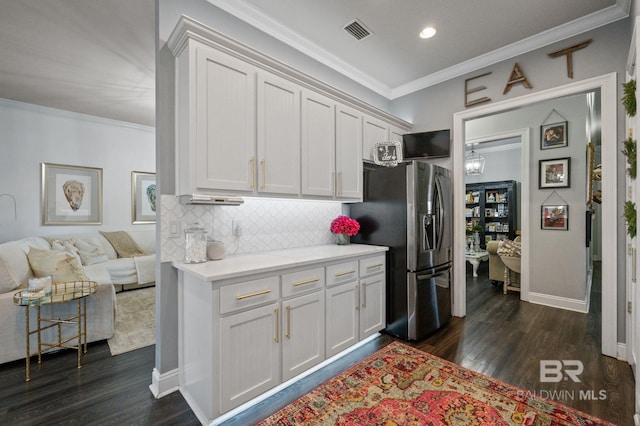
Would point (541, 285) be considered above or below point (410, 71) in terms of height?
below

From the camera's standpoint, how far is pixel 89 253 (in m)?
4.38

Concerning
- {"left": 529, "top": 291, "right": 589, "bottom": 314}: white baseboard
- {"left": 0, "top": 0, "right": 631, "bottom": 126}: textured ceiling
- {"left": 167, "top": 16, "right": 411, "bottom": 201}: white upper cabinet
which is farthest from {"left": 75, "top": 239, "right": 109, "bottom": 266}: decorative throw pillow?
{"left": 529, "top": 291, "right": 589, "bottom": 314}: white baseboard

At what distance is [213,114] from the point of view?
1.96 m

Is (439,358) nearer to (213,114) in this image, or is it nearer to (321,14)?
(213,114)

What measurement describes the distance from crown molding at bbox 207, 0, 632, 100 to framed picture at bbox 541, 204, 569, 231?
2.20 meters

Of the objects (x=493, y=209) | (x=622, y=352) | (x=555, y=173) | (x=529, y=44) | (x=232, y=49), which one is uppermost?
(x=529, y=44)

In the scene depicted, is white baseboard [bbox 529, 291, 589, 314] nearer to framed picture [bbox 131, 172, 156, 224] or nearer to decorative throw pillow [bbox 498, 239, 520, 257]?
decorative throw pillow [bbox 498, 239, 520, 257]

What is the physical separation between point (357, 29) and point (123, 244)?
5090 millimetres

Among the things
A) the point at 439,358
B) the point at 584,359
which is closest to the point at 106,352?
the point at 439,358

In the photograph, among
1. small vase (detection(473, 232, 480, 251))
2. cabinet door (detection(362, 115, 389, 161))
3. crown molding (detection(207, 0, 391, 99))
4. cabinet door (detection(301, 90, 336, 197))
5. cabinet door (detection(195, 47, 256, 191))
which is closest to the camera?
cabinet door (detection(195, 47, 256, 191))

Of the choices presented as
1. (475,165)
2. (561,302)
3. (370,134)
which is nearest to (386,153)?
(370,134)

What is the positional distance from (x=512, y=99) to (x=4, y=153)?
7005 mm

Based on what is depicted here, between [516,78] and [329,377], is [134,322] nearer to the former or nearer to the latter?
[329,377]

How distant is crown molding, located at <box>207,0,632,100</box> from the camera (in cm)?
245
